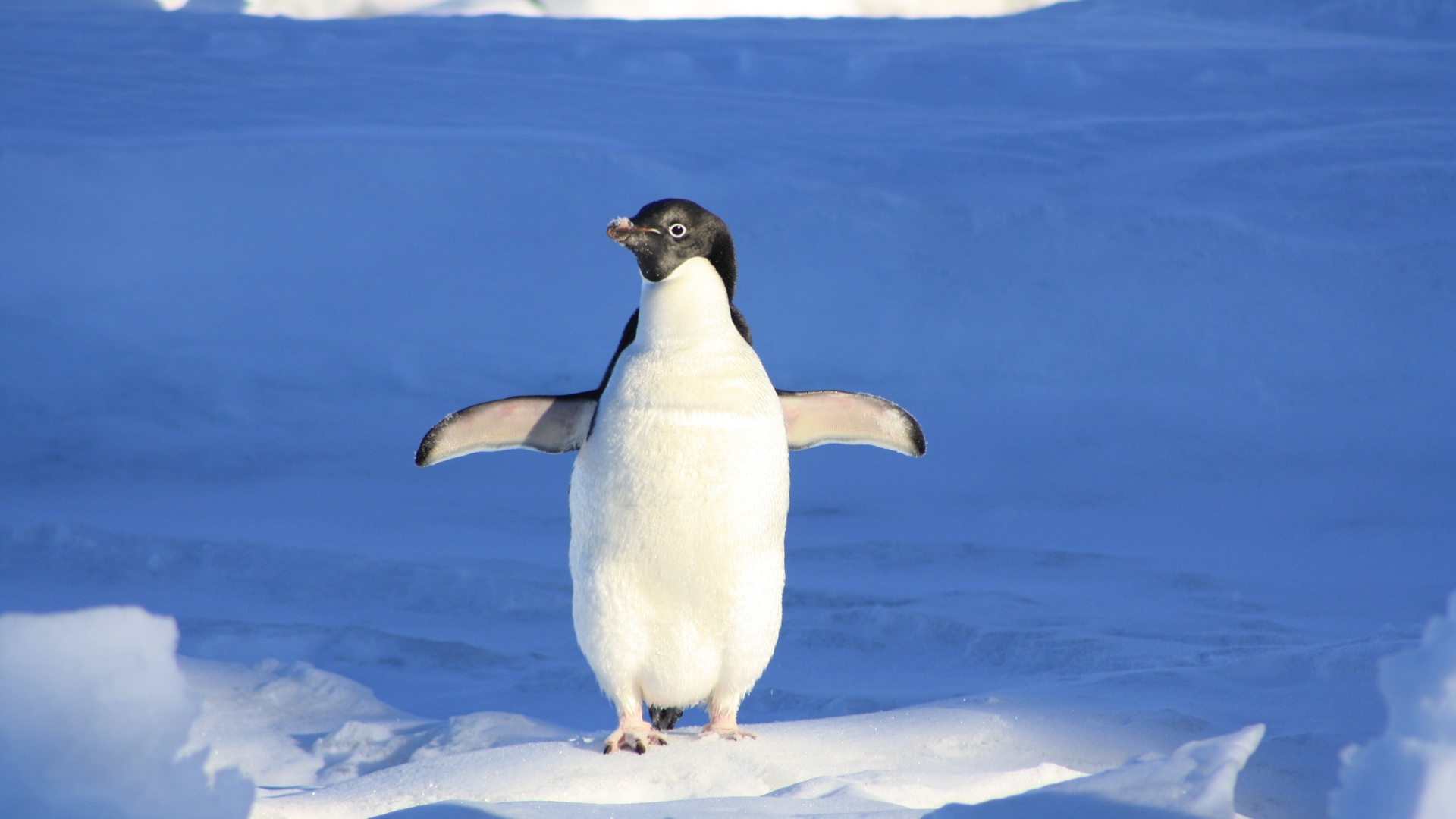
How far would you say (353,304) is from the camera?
682 cm

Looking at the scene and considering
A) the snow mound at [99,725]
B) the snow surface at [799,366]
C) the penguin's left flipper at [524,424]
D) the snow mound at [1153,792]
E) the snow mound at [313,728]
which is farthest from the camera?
the snow surface at [799,366]

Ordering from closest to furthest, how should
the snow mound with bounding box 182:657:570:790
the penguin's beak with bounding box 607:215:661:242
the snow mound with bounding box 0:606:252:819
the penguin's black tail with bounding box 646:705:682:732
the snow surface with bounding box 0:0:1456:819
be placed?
the snow mound with bounding box 0:606:252:819
the penguin's beak with bounding box 607:215:661:242
the penguin's black tail with bounding box 646:705:682:732
the snow mound with bounding box 182:657:570:790
the snow surface with bounding box 0:0:1456:819

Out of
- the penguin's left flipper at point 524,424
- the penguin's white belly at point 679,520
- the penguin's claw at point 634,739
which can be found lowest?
the penguin's claw at point 634,739

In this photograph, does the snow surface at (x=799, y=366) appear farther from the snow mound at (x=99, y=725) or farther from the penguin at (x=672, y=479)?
the penguin at (x=672, y=479)

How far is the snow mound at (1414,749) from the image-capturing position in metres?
1.32

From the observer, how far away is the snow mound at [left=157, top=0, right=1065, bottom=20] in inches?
535

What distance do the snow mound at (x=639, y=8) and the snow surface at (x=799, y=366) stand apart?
3.51 metres

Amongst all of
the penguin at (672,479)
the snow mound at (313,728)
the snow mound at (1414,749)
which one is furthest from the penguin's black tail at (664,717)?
the snow mound at (1414,749)

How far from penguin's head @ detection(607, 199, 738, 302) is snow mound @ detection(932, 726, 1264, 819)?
0.94 m

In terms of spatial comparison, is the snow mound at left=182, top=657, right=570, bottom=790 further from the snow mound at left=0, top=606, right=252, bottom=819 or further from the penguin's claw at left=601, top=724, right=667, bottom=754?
the snow mound at left=0, top=606, right=252, bottom=819

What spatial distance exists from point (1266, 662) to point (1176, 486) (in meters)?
2.60

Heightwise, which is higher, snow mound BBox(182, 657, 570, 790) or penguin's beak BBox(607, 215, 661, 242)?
penguin's beak BBox(607, 215, 661, 242)

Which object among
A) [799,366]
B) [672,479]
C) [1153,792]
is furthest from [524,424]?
[799,366]

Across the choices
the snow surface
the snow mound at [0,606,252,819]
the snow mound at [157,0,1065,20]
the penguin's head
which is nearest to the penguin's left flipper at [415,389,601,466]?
the penguin's head
